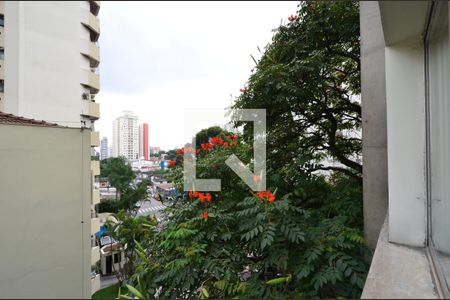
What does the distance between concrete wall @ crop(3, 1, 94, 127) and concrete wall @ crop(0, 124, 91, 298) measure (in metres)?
7.67

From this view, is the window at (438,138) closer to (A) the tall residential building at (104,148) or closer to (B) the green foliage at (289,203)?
(B) the green foliage at (289,203)

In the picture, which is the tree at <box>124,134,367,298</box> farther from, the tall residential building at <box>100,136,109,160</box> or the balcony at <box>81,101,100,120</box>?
the balcony at <box>81,101,100,120</box>

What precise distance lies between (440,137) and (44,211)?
252 centimetres

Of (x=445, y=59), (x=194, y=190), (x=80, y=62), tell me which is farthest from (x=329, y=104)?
(x=80, y=62)

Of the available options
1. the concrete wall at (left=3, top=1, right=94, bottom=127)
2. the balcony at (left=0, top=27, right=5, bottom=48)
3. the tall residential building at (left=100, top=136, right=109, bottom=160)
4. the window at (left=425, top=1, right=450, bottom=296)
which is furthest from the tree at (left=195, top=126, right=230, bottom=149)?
the balcony at (left=0, top=27, right=5, bottom=48)

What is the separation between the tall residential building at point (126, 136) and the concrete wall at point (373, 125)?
4.26 metres

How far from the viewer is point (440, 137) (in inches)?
62.4

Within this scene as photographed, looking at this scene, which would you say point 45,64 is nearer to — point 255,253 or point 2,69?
point 2,69

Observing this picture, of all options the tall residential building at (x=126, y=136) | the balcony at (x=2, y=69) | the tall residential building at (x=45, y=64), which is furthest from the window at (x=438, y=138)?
the balcony at (x=2, y=69)

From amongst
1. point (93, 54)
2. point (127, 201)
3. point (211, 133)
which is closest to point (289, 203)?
point (211, 133)

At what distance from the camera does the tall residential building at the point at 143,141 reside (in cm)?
512

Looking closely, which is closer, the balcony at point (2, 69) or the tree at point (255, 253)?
the tree at point (255, 253)

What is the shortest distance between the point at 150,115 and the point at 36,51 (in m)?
7.28

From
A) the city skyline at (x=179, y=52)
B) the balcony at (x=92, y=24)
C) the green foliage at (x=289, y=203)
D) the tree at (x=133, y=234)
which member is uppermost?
the balcony at (x=92, y=24)
